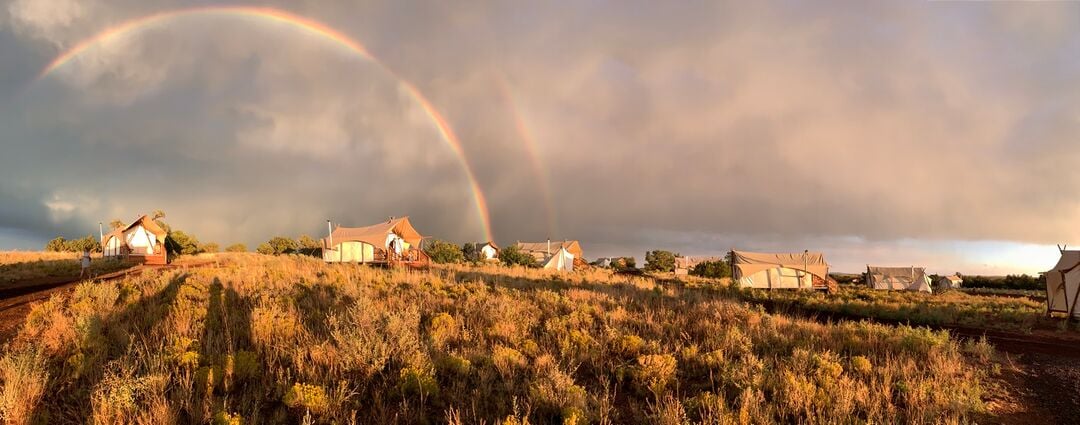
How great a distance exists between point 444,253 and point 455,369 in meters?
49.6

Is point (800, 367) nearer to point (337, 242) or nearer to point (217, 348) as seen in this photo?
point (217, 348)

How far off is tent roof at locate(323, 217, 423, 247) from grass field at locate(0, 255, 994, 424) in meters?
33.3

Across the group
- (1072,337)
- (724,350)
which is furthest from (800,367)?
(1072,337)

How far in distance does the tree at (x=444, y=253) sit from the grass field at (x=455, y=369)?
43360 mm

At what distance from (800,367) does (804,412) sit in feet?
4.94

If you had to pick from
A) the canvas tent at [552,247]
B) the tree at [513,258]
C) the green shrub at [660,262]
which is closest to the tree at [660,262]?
the green shrub at [660,262]

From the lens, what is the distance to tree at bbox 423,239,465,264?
54.5m

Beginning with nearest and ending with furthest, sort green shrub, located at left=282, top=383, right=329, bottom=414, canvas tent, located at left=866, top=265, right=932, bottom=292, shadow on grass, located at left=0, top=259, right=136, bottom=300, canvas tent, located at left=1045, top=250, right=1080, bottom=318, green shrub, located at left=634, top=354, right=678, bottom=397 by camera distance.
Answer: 1. green shrub, located at left=282, top=383, right=329, bottom=414
2. green shrub, located at left=634, top=354, right=678, bottom=397
3. shadow on grass, located at left=0, top=259, right=136, bottom=300
4. canvas tent, located at left=1045, top=250, right=1080, bottom=318
5. canvas tent, located at left=866, top=265, right=932, bottom=292

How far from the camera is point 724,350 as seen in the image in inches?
335

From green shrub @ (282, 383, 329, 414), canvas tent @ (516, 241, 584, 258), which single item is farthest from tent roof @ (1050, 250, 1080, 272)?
canvas tent @ (516, 241, 584, 258)

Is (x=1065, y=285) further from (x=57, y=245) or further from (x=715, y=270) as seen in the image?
(x=57, y=245)

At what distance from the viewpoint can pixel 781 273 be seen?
137ft

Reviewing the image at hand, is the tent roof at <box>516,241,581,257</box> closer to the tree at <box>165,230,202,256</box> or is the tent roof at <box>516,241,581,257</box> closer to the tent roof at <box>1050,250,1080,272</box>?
the tree at <box>165,230,202,256</box>

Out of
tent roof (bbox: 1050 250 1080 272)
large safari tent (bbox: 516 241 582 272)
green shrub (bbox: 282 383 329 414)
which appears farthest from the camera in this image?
large safari tent (bbox: 516 241 582 272)
